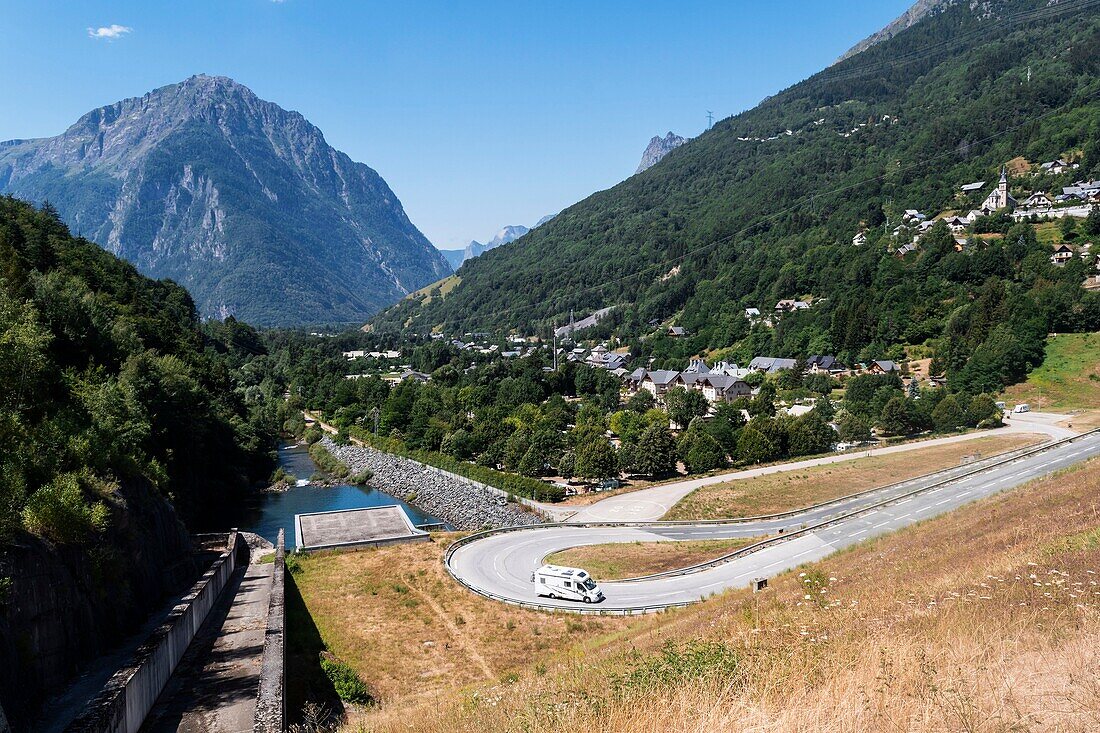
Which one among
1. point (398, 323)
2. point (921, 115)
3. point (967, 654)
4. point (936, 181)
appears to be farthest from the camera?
point (398, 323)

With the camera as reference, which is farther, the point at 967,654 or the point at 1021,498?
the point at 1021,498

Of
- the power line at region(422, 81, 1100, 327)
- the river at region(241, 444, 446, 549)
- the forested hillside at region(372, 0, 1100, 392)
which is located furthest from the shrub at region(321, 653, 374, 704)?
the power line at region(422, 81, 1100, 327)

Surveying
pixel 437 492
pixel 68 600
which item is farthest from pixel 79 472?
pixel 437 492

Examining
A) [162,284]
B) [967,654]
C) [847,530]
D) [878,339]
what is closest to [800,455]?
[847,530]

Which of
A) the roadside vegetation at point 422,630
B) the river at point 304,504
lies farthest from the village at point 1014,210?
the roadside vegetation at point 422,630

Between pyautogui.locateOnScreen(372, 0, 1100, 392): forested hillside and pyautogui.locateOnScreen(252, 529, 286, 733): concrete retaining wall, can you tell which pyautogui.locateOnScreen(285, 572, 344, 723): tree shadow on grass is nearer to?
pyautogui.locateOnScreen(252, 529, 286, 733): concrete retaining wall

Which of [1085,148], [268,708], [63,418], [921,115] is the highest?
[921,115]

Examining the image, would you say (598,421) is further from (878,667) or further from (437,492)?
(878,667)

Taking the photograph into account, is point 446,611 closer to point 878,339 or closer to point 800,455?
point 800,455
